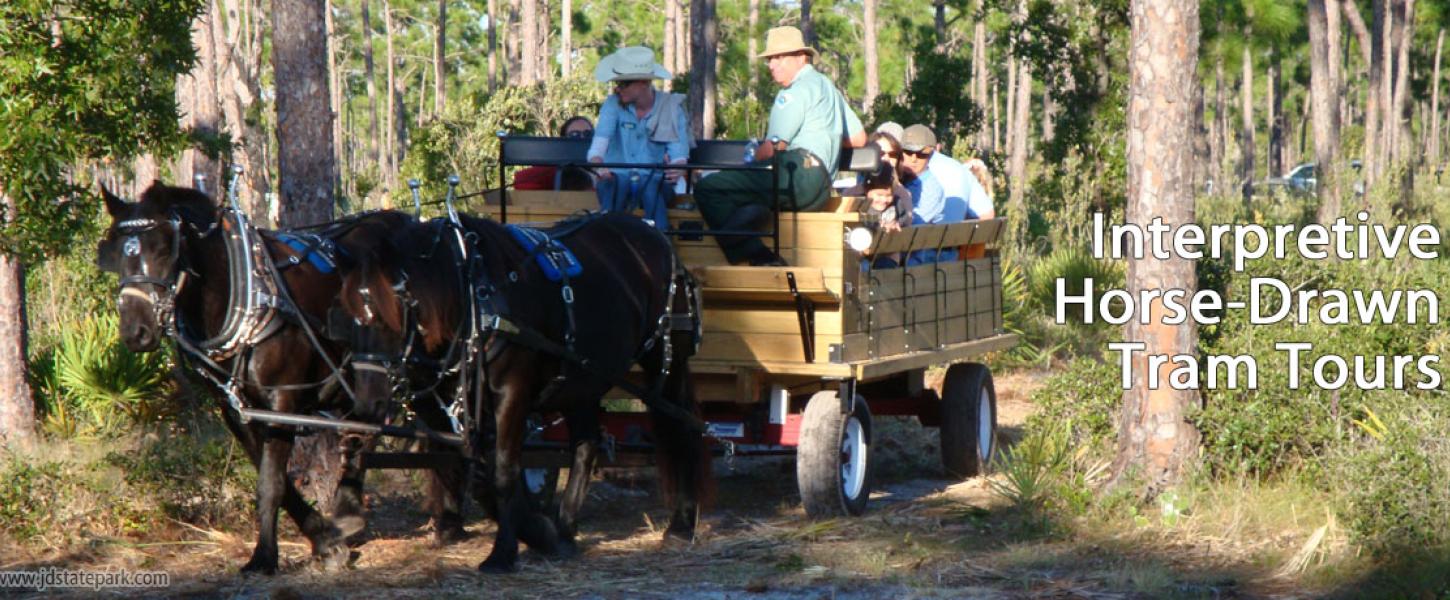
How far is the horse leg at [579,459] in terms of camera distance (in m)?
8.37

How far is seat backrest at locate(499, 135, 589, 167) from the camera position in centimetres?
961

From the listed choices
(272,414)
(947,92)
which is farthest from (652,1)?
(272,414)

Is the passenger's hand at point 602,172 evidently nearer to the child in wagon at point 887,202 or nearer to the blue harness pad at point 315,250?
the child in wagon at point 887,202

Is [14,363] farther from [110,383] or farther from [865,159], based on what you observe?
[865,159]

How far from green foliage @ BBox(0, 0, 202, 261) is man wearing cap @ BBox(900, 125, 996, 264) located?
4.29m

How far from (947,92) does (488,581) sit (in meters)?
12.6

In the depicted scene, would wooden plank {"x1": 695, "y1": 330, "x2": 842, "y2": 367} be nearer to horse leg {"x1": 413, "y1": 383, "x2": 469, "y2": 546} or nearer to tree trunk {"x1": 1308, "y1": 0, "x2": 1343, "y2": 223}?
horse leg {"x1": 413, "y1": 383, "x2": 469, "y2": 546}

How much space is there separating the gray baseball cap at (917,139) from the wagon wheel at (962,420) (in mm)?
1431

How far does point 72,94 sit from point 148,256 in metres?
2.43

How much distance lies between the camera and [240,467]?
8.89 m

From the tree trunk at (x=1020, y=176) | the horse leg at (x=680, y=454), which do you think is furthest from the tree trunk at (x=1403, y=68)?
the horse leg at (x=680, y=454)

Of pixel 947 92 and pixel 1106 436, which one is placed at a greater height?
pixel 947 92

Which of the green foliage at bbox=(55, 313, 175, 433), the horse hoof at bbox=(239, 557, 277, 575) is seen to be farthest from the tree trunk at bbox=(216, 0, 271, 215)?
the horse hoof at bbox=(239, 557, 277, 575)

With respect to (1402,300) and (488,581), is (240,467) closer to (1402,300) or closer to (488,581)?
(488,581)
